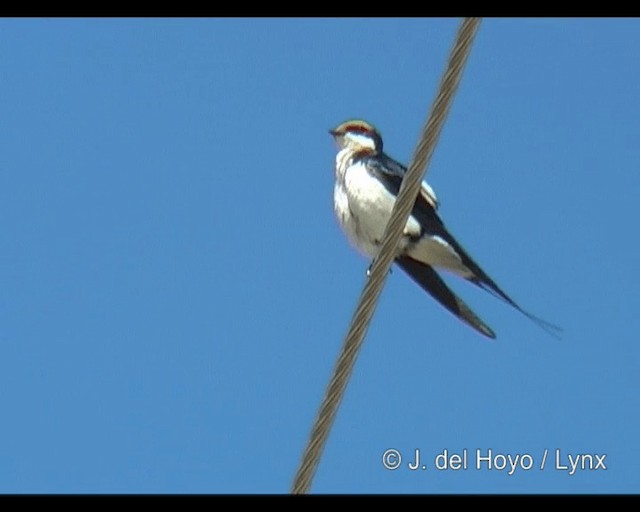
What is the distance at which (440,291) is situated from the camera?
441 centimetres

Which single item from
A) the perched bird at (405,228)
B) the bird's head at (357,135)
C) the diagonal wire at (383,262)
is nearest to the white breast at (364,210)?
the perched bird at (405,228)

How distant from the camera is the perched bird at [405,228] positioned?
14.7ft

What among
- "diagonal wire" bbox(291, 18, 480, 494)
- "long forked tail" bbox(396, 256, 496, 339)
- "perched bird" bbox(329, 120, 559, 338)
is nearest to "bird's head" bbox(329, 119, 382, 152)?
"perched bird" bbox(329, 120, 559, 338)

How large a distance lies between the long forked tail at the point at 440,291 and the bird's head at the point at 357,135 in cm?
90

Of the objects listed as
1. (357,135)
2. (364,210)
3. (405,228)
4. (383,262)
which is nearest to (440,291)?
(405,228)

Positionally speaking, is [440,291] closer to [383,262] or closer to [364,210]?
[364,210]

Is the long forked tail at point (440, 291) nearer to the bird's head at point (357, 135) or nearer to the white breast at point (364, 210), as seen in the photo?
the white breast at point (364, 210)
